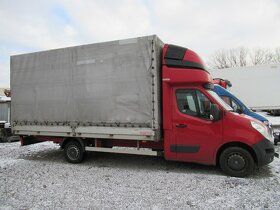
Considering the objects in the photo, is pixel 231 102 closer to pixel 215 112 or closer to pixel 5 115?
pixel 215 112

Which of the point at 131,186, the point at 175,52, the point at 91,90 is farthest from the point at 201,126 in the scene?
the point at 91,90

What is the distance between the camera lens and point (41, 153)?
360 inches

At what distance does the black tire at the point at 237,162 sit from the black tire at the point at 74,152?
3.89m

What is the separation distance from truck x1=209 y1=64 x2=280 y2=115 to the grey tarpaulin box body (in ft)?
42.4

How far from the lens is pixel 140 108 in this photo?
6.25 metres

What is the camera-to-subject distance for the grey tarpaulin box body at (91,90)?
6.21 metres

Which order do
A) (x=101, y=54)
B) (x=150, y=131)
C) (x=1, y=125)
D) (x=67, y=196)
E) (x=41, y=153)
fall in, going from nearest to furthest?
(x=67, y=196)
(x=150, y=131)
(x=101, y=54)
(x=41, y=153)
(x=1, y=125)

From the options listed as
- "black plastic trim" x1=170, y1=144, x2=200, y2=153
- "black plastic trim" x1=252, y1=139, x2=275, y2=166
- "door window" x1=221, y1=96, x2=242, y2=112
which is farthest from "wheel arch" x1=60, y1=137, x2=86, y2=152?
"door window" x1=221, y1=96, x2=242, y2=112

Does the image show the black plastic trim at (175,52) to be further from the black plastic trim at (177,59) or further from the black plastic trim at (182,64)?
the black plastic trim at (182,64)

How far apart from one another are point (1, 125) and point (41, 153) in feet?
17.1

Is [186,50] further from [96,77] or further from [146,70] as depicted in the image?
[96,77]

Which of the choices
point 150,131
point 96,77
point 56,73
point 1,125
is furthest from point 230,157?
point 1,125

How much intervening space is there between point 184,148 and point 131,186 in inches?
64.3

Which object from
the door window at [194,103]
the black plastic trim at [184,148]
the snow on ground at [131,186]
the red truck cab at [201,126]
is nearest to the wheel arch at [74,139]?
the snow on ground at [131,186]
